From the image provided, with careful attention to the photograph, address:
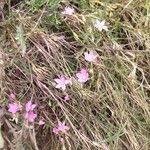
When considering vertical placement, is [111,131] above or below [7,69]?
below

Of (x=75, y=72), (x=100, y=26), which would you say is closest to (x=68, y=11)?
(x=100, y=26)

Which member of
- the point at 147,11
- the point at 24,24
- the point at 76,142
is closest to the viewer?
the point at 76,142

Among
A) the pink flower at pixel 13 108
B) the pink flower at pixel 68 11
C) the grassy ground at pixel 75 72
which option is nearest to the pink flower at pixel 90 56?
the grassy ground at pixel 75 72

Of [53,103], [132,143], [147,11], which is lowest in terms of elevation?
[132,143]

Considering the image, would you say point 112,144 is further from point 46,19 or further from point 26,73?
point 46,19

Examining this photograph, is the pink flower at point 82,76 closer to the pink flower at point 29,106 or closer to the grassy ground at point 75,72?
the grassy ground at point 75,72

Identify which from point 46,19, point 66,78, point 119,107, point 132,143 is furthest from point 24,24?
point 132,143
